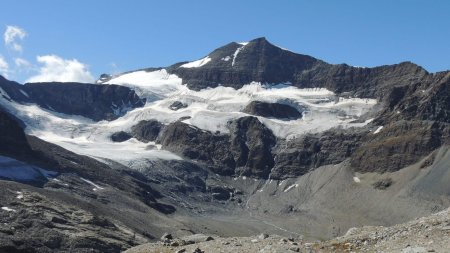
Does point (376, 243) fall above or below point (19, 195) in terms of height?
above

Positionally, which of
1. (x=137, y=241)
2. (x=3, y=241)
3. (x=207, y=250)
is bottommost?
(x=137, y=241)

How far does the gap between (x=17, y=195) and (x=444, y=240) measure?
15709 centimetres

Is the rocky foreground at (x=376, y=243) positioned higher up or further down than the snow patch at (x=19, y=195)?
higher up

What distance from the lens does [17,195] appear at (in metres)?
174

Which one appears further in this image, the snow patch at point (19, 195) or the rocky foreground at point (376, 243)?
the snow patch at point (19, 195)

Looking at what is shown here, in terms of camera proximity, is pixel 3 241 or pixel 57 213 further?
pixel 57 213

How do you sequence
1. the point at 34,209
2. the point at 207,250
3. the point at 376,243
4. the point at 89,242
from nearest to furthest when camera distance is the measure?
the point at 376,243 → the point at 207,250 → the point at 89,242 → the point at 34,209

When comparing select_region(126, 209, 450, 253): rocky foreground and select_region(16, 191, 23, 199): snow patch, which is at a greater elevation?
select_region(126, 209, 450, 253): rocky foreground

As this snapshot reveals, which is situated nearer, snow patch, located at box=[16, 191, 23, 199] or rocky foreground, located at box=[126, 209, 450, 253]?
rocky foreground, located at box=[126, 209, 450, 253]

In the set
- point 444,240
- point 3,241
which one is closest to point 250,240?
point 444,240

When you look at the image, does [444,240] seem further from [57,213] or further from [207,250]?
[57,213]

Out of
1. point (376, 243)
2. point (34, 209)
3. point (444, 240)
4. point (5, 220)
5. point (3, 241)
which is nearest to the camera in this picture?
point (444, 240)

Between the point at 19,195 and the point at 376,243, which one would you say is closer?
the point at 376,243

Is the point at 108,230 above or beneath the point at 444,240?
beneath
